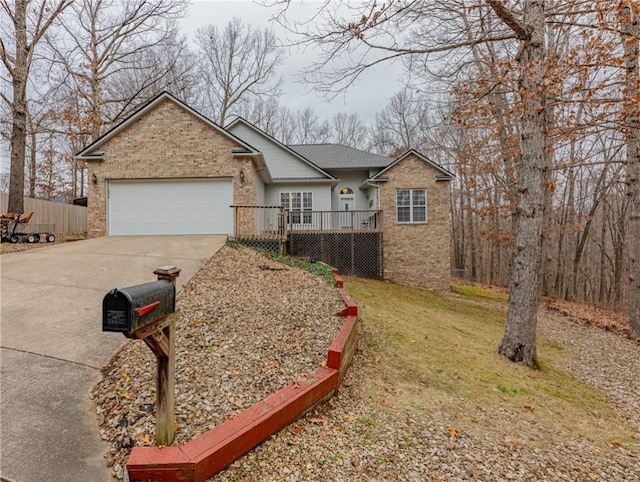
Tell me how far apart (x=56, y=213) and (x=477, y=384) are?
20.6m

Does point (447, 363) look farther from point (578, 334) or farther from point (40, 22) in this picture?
point (40, 22)

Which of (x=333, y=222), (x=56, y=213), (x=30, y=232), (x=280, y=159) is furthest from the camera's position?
(x=56, y=213)

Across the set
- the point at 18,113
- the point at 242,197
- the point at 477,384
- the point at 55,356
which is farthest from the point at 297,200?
the point at 55,356

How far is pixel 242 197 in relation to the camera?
38.0ft

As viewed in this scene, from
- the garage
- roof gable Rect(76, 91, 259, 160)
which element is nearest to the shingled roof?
roof gable Rect(76, 91, 259, 160)

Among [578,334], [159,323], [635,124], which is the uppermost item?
[635,124]

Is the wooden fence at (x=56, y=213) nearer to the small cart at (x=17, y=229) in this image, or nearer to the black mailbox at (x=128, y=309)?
the small cart at (x=17, y=229)

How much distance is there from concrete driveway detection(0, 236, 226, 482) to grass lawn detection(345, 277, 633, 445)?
2.55 m

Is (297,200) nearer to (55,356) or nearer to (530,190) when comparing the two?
(530,190)

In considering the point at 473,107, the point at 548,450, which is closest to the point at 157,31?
the point at 473,107

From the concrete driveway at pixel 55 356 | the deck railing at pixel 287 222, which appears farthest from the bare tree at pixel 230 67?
the concrete driveway at pixel 55 356

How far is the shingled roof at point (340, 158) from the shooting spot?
1587 centimetres

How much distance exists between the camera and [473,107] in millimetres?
7047

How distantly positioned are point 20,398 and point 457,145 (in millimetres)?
25095
